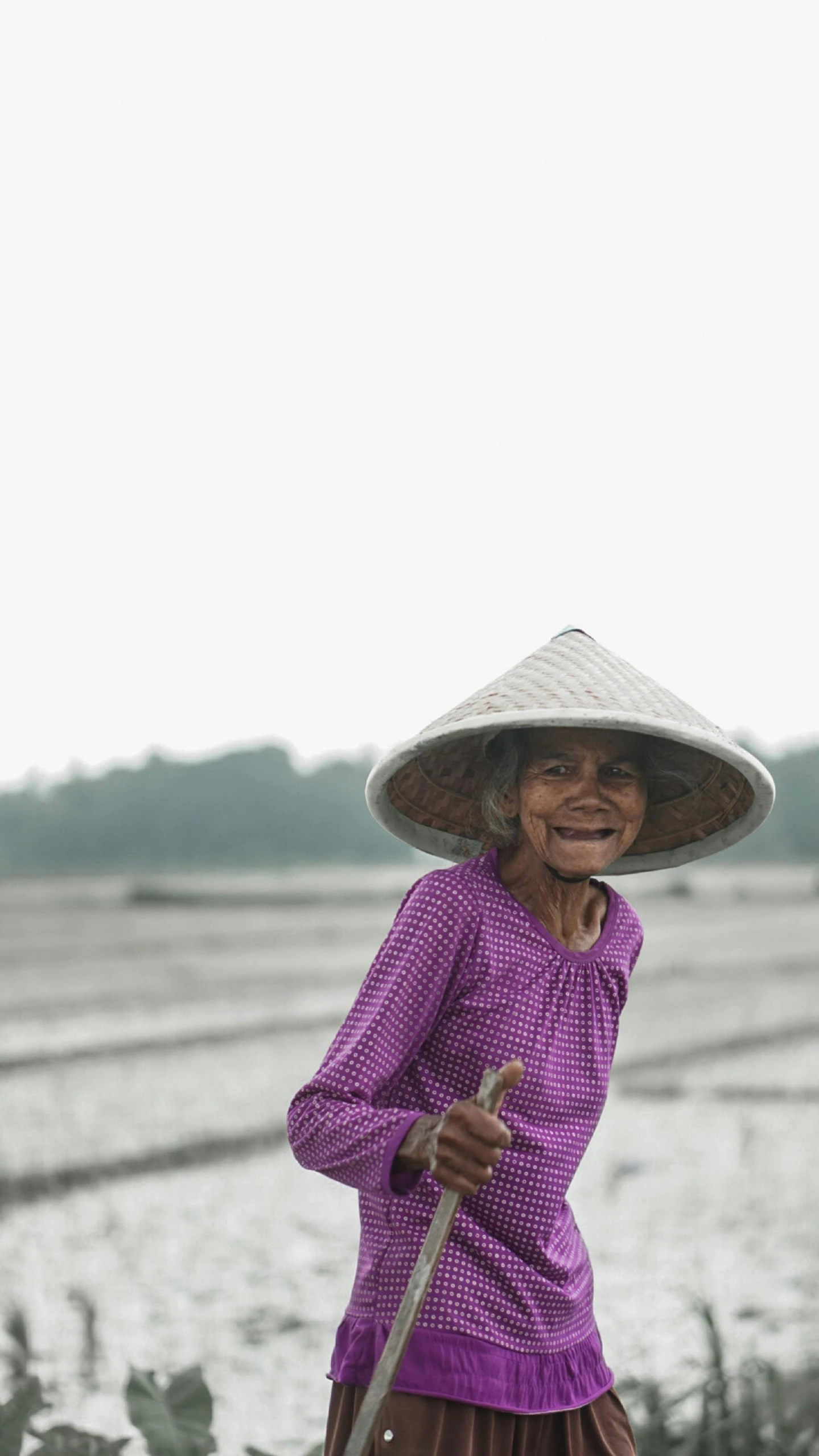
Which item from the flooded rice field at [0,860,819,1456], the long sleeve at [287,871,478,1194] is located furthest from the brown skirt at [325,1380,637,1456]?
the flooded rice field at [0,860,819,1456]

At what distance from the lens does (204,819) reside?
2158 cm

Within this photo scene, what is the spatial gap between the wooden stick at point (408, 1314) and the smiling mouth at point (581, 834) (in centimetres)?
36

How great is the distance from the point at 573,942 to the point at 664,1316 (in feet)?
10.5

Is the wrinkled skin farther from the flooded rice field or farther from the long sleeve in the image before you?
the flooded rice field

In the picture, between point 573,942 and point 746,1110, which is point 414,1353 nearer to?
point 573,942

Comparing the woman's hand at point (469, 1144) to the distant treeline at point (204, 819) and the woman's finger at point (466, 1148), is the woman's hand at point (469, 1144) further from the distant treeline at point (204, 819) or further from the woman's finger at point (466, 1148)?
the distant treeline at point (204, 819)

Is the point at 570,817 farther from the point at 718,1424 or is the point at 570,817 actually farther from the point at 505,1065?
the point at 718,1424

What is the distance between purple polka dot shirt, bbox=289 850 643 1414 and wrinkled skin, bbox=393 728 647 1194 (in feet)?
0.21

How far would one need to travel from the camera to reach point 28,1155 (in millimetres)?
6797

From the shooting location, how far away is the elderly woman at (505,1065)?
5.52 feet

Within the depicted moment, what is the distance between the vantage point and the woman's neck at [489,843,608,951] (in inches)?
73.6

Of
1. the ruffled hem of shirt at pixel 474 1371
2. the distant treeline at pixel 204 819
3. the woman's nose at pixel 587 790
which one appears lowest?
the distant treeline at pixel 204 819

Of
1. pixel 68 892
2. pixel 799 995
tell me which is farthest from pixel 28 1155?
pixel 68 892

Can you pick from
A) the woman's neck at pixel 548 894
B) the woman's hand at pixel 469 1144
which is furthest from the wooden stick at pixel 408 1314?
the woman's neck at pixel 548 894
